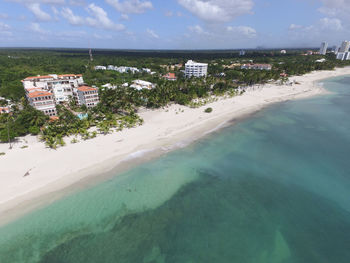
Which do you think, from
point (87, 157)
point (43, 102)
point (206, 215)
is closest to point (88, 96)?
point (43, 102)

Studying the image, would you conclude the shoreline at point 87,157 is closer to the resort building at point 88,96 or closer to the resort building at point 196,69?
the resort building at point 88,96

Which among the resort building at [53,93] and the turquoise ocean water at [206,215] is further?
the resort building at [53,93]

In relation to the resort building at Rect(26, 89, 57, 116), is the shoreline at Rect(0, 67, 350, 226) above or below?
below

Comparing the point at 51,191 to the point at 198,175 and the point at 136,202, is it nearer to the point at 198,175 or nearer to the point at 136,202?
the point at 136,202

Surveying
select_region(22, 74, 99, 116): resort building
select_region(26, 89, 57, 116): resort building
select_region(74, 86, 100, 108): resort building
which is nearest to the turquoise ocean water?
select_region(26, 89, 57, 116): resort building

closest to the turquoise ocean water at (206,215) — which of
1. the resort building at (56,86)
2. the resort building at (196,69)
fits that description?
the resort building at (56,86)

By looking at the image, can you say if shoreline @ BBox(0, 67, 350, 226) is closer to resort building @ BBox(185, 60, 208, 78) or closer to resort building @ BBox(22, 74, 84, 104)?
resort building @ BBox(22, 74, 84, 104)
